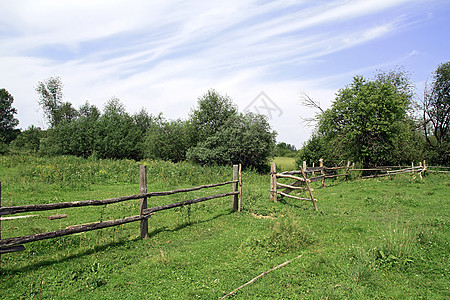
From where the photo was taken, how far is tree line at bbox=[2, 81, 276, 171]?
Result: 27969 millimetres

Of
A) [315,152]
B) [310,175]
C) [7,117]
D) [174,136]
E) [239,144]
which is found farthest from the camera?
[7,117]

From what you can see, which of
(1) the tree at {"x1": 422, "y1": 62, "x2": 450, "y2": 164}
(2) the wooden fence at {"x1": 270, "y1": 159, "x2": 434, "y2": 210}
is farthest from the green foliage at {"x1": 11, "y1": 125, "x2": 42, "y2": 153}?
(1) the tree at {"x1": 422, "y1": 62, "x2": 450, "y2": 164}

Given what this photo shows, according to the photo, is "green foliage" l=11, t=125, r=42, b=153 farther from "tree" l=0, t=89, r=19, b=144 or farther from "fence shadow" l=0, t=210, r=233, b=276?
"fence shadow" l=0, t=210, r=233, b=276

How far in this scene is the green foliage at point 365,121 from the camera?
22.1 metres

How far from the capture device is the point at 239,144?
27422mm

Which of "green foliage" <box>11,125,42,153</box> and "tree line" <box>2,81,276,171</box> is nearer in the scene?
"tree line" <box>2,81,276,171</box>

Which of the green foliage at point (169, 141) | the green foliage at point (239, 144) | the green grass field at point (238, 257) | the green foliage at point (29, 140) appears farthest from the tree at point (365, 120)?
the green foliage at point (29, 140)

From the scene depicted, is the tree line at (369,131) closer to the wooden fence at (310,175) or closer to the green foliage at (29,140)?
the wooden fence at (310,175)

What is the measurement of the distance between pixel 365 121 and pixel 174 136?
70.9 feet

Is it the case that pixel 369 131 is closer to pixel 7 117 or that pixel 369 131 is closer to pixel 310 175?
pixel 310 175

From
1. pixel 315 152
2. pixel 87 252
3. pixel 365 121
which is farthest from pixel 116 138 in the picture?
pixel 87 252

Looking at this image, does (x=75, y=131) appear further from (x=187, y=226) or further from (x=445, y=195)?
(x=445, y=195)

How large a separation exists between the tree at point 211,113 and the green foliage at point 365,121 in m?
11.3

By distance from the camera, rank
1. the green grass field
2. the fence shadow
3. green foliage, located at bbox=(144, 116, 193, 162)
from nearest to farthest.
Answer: the green grass field < the fence shadow < green foliage, located at bbox=(144, 116, 193, 162)
